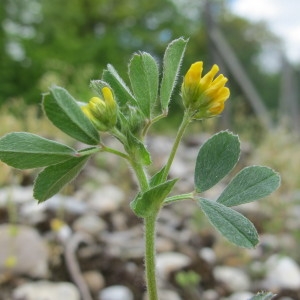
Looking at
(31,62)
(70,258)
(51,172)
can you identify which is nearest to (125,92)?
(51,172)

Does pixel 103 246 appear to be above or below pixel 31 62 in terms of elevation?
below

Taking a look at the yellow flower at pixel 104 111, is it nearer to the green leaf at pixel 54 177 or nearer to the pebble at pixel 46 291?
the green leaf at pixel 54 177

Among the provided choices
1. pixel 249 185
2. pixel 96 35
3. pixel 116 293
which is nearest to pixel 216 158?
pixel 249 185

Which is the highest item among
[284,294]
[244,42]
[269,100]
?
[244,42]

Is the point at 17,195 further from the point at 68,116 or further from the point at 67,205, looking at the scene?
the point at 68,116

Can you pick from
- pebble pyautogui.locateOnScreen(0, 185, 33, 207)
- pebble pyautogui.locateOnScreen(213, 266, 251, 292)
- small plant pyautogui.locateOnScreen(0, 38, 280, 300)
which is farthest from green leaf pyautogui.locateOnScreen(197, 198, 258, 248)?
pebble pyautogui.locateOnScreen(0, 185, 33, 207)

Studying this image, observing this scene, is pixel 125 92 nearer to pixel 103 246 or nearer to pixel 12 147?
pixel 12 147
